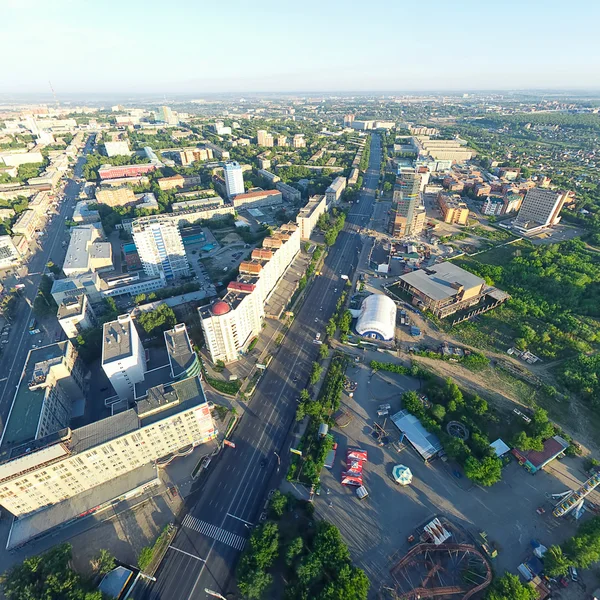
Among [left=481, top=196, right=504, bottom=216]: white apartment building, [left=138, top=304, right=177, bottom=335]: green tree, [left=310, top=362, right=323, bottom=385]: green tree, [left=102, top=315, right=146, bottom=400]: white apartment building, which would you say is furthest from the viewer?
[left=481, top=196, right=504, bottom=216]: white apartment building

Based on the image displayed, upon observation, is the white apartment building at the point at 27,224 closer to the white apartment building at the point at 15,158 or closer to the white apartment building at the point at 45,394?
the white apartment building at the point at 15,158

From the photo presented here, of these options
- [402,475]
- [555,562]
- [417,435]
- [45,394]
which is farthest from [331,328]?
[45,394]

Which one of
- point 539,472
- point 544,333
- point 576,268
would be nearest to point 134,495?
point 539,472

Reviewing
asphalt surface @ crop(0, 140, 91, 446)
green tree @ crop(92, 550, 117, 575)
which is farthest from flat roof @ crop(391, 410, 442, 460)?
asphalt surface @ crop(0, 140, 91, 446)

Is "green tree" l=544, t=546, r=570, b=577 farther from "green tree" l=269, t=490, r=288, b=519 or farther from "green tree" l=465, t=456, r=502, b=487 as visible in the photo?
"green tree" l=269, t=490, r=288, b=519

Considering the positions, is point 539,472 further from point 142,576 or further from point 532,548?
point 142,576
